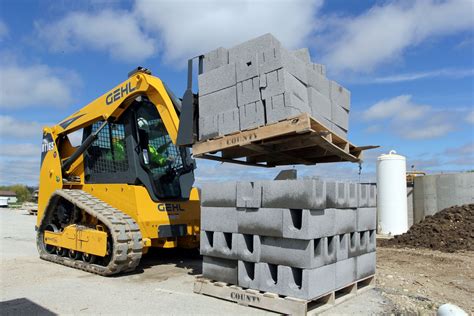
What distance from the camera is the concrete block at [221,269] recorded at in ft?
19.9

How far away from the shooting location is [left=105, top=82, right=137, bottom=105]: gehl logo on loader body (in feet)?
27.5

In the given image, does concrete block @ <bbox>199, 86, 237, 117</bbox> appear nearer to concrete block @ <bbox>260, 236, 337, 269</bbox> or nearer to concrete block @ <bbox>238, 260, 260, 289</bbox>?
concrete block @ <bbox>260, 236, 337, 269</bbox>

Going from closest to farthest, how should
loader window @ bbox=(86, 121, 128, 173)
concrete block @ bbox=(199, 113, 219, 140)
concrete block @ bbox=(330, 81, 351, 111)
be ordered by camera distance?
concrete block @ bbox=(199, 113, 219, 140) < concrete block @ bbox=(330, 81, 351, 111) < loader window @ bbox=(86, 121, 128, 173)

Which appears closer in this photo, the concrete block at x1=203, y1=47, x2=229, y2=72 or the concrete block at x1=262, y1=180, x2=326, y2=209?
the concrete block at x1=262, y1=180, x2=326, y2=209

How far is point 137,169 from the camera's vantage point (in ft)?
27.4

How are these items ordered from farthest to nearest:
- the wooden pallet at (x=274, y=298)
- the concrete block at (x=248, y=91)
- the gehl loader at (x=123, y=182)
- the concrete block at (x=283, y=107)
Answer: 1. the gehl loader at (x=123, y=182)
2. the concrete block at (x=248, y=91)
3. the concrete block at (x=283, y=107)
4. the wooden pallet at (x=274, y=298)

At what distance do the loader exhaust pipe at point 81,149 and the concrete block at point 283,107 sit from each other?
14.8ft

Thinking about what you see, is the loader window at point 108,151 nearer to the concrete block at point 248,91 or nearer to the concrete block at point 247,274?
the concrete block at point 248,91

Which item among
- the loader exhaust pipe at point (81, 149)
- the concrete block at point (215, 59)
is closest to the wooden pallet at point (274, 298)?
the concrete block at point (215, 59)

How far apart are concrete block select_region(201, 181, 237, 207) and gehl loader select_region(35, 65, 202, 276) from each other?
904 millimetres

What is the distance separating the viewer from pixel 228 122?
625cm

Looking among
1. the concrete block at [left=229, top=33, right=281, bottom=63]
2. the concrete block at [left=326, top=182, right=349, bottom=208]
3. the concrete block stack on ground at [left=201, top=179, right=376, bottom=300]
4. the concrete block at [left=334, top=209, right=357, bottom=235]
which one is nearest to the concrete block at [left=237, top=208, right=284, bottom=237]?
the concrete block stack on ground at [left=201, top=179, right=376, bottom=300]

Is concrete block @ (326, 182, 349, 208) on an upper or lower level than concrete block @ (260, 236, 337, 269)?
upper

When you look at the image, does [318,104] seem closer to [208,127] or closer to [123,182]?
[208,127]
